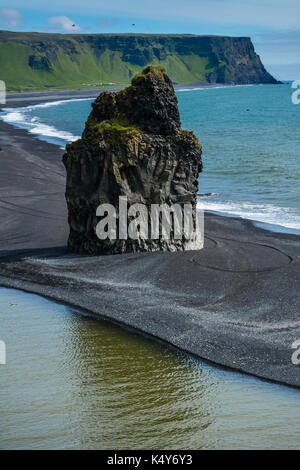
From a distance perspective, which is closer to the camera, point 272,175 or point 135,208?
point 135,208

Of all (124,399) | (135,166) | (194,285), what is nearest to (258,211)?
(135,166)

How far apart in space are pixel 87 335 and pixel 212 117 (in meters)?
100

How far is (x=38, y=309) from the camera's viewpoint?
52.1 ft

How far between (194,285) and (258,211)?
13895 millimetres

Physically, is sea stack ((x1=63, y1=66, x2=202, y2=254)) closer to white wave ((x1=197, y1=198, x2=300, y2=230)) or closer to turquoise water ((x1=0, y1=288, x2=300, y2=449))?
turquoise water ((x1=0, y1=288, x2=300, y2=449))

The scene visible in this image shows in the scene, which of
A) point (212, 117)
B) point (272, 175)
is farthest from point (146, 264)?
point (212, 117)

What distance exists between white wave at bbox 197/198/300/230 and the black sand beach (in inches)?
74.5

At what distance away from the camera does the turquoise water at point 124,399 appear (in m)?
9.85

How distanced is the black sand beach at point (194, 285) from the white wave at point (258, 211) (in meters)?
1.89

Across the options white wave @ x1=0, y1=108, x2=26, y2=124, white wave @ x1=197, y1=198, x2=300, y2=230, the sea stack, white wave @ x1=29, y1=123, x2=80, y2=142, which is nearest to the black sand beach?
the sea stack

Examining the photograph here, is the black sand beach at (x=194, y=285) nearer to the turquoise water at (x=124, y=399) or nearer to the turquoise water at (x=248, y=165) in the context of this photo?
the turquoise water at (x=124, y=399)

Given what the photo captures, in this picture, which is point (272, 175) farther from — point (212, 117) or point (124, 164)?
point (212, 117)

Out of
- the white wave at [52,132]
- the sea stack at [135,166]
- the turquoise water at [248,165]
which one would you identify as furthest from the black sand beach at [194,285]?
the white wave at [52,132]
